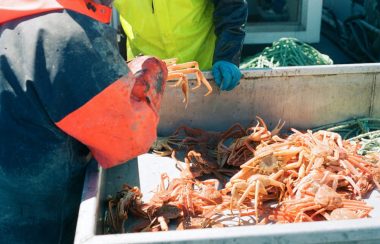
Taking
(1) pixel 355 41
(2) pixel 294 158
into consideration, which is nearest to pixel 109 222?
(2) pixel 294 158

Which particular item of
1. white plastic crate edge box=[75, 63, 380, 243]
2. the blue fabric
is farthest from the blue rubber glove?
white plastic crate edge box=[75, 63, 380, 243]

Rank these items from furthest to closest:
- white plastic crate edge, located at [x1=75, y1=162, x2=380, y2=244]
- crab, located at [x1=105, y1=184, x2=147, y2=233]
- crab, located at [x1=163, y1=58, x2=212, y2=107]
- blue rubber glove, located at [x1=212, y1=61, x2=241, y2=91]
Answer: blue rubber glove, located at [x1=212, y1=61, x2=241, y2=91], crab, located at [x1=163, y1=58, x2=212, y2=107], crab, located at [x1=105, y1=184, x2=147, y2=233], white plastic crate edge, located at [x1=75, y1=162, x2=380, y2=244]

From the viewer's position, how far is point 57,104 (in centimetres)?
168

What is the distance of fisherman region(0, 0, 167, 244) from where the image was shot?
1666 mm

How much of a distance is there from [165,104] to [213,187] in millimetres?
713

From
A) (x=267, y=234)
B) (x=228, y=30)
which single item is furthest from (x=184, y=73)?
(x=267, y=234)

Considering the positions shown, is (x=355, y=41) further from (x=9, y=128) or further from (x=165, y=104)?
(x=9, y=128)

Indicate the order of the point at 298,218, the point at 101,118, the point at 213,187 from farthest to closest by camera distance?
1. the point at 213,187
2. the point at 298,218
3. the point at 101,118

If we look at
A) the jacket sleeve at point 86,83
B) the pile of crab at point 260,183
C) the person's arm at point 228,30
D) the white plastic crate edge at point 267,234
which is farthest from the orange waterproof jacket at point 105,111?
the person's arm at point 228,30

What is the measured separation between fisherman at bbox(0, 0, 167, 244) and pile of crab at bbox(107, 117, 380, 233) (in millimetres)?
384

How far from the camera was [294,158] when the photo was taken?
259cm

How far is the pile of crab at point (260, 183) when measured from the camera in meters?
2.22

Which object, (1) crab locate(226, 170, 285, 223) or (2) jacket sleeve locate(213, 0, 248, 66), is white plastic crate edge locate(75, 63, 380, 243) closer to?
(1) crab locate(226, 170, 285, 223)

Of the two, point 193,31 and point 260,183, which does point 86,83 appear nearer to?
point 260,183
